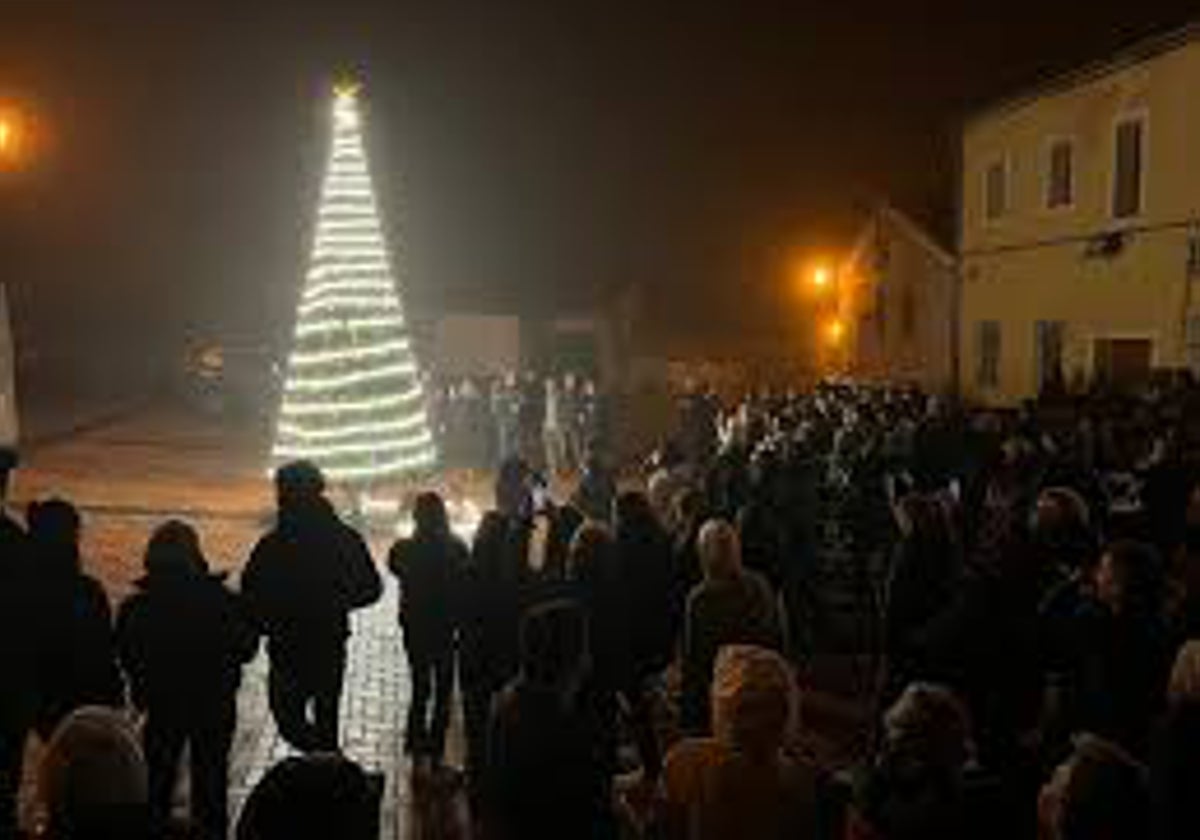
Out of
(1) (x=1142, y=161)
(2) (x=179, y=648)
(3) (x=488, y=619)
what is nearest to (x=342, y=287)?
(3) (x=488, y=619)

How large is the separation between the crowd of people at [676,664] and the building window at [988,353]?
768 inches

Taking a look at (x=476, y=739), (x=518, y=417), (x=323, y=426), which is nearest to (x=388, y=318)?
(x=323, y=426)

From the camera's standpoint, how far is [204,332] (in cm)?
5606

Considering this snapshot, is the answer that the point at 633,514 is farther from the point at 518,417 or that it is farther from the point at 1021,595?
the point at 518,417

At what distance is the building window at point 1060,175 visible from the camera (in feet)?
98.1

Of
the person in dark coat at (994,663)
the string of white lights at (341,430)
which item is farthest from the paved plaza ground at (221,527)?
the person in dark coat at (994,663)

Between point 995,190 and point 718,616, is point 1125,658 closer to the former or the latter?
point 718,616

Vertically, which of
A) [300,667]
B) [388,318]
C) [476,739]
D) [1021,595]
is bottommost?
[476,739]

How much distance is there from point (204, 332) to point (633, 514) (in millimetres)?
48413

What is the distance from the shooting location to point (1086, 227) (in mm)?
29094

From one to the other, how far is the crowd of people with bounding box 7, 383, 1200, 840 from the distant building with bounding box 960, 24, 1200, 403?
481 inches

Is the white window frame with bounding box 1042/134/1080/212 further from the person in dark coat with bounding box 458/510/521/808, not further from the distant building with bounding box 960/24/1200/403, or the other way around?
the person in dark coat with bounding box 458/510/521/808

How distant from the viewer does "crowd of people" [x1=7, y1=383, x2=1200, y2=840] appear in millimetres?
4832

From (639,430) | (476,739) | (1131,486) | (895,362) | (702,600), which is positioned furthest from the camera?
(895,362)
